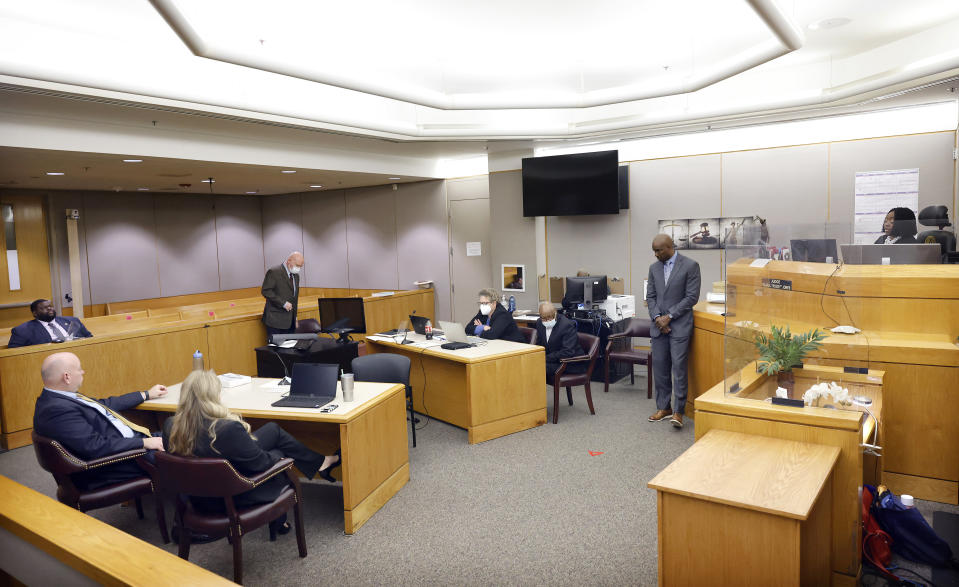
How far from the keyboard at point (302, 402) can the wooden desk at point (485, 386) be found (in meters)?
1.57

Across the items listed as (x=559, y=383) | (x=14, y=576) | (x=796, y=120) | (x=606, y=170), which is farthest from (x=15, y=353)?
(x=796, y=120)

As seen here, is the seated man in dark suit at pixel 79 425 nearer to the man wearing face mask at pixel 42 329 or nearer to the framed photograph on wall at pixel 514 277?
the man wearing face mask at pixel 42 329

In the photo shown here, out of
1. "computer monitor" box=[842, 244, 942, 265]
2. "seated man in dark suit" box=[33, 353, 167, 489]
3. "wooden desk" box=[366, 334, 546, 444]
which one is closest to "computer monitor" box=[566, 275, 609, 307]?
"wooden desk" box=[366, 334, 546, 444]

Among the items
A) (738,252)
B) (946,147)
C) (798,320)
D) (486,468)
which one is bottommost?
(486,468)

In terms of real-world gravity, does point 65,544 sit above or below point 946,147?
below

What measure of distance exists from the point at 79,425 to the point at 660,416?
480 cm

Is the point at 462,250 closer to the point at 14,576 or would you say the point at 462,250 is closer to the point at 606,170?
the point at 606,170

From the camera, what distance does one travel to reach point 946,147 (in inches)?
252

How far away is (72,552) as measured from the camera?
5.84 ft

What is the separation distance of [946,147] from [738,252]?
14.9 ft

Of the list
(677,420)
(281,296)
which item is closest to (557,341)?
(677,420)

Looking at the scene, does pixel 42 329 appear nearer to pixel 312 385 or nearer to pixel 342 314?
pixel 342 314

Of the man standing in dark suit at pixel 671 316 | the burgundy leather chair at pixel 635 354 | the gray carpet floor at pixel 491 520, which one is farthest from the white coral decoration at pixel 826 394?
the burgundy leather chair at pixel 635 354

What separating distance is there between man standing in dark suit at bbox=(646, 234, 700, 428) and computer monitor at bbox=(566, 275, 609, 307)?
1753mm
